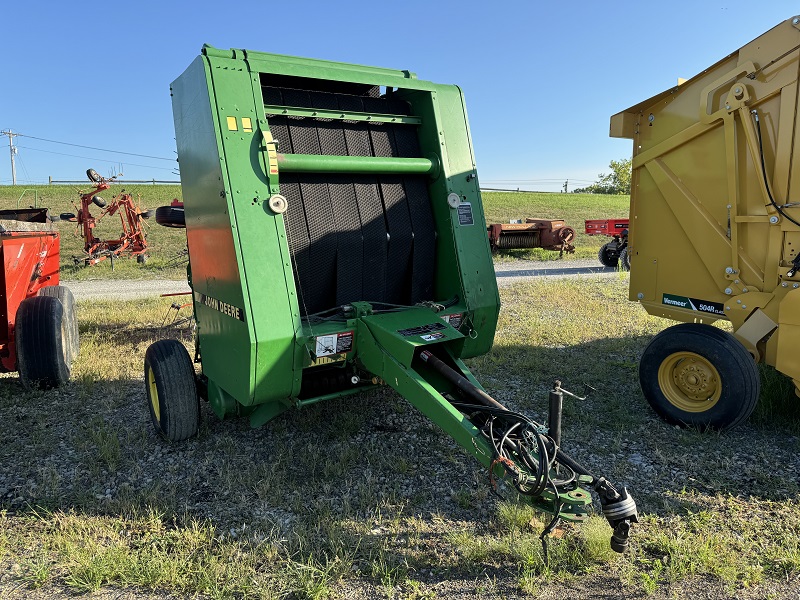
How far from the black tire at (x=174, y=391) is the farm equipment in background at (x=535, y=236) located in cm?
1382

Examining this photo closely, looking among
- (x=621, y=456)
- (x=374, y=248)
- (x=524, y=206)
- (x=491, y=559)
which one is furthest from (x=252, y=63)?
(x=524, y=206)

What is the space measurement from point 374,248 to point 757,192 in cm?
281

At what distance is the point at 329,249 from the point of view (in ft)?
12.6

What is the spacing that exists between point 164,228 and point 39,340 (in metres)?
19.6

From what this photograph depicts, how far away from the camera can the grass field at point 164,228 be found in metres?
15.2

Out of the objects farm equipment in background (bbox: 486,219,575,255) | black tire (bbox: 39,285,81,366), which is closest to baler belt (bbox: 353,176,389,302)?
black tire (bbox: 39,285,81,366)

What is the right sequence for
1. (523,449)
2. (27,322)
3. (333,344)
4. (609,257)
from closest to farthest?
1. (523,449)
2. (333,344)
3. (27,322)
4. (609,257)

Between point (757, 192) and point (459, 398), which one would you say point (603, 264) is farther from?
point (459, 398)

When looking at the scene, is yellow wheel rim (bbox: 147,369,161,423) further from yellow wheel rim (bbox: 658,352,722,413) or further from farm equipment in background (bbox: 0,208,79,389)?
yellow wheel rim (bbox: 658,352,722,413)

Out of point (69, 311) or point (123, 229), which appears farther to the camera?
point (123, 229)

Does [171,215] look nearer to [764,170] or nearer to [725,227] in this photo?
[725,227]

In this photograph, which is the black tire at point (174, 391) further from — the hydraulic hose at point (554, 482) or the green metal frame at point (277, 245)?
the hydraulic hose at point (554, 482)

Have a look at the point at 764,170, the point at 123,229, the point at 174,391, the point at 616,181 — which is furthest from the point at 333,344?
the point at 616,181

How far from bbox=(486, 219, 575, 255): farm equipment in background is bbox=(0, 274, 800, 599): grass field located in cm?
1227
